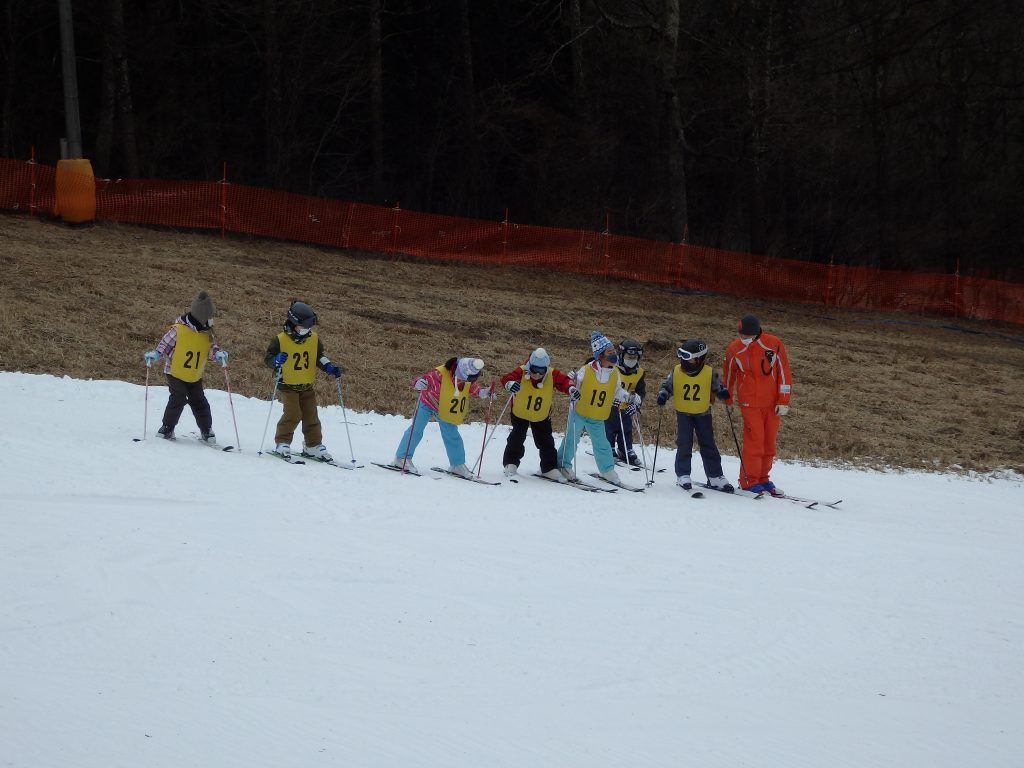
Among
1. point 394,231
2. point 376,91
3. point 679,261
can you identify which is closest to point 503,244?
point 394,231

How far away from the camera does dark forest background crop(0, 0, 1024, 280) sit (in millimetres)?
31359

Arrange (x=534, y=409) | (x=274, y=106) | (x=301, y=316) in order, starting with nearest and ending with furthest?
(x=301, y=316) → (x=534, y=409) → (x=274, y=106)

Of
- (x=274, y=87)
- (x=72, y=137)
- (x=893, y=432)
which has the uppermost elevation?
(x=274, y=87)

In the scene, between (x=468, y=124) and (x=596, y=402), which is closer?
(x=596, y=402)

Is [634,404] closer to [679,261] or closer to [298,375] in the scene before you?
[298,375]

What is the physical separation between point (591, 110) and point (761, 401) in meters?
25.6

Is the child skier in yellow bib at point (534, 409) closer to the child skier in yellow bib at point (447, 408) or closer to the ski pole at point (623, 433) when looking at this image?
the child skier in yellow bib at point (447, 408)

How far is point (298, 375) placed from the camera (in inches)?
446

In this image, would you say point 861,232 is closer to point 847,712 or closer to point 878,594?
point 878,594

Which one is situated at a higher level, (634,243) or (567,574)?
(634,243)

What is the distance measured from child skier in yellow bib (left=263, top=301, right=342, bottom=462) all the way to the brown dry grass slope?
4.87 ft

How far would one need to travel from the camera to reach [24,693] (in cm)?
570

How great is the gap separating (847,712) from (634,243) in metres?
23.2

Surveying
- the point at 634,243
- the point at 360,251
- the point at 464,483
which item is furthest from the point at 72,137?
the point at 464,483
